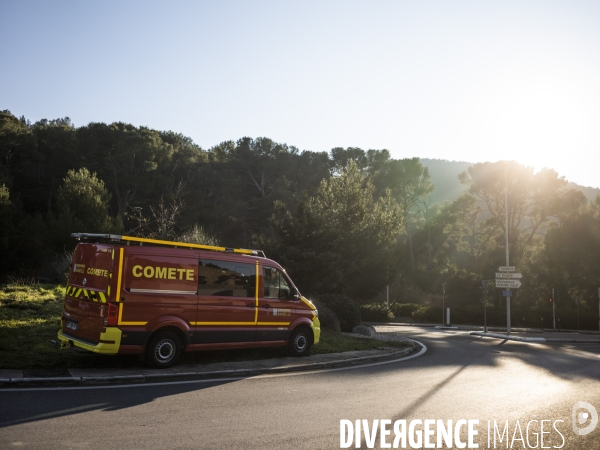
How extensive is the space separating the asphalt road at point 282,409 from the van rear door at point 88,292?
1.83 m

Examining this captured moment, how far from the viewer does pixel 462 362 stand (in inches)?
590

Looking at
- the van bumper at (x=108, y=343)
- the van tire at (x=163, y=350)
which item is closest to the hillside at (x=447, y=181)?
the van tire at (x=163, y=350)

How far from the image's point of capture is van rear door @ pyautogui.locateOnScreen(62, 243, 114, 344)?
1009cm

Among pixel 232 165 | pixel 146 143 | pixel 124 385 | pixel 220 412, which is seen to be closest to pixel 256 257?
pixel 124 385

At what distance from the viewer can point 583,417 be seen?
776 cm

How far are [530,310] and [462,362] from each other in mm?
34598

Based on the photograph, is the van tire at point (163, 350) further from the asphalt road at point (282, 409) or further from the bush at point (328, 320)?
the bush at point (328, 320)

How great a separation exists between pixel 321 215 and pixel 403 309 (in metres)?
16.4

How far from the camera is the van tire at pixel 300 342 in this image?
1320cm

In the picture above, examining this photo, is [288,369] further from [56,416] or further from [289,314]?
[56,416]

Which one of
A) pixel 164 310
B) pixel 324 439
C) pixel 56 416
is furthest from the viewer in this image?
pixel 164 310

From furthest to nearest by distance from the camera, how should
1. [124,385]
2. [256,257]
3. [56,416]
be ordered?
[256,257]
[124,385]
[56,416]

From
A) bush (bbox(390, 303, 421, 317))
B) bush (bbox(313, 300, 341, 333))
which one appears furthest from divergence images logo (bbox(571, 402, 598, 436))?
bush (bbox(390, 303, 421, 317))

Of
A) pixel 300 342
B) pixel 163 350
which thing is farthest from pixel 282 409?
pixel 300 342
